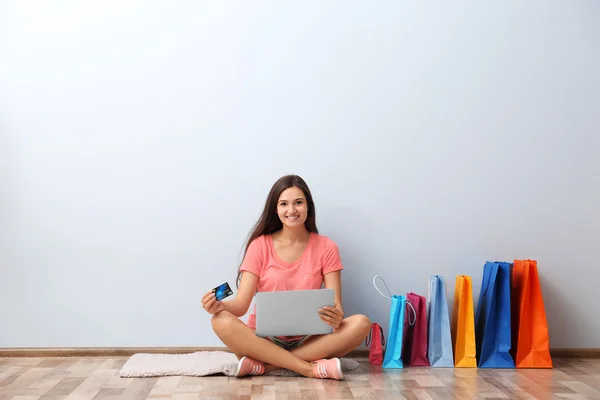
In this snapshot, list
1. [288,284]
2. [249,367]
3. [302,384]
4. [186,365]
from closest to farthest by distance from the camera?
[302,384], [249,367], [186,365], [288,284]

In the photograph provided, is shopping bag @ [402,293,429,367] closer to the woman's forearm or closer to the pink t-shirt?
the pink t-shirt

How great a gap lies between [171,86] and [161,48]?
185mm

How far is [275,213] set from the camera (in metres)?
3.37

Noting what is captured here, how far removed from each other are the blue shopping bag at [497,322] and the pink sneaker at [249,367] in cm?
101

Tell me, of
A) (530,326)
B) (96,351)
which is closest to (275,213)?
(96,351)

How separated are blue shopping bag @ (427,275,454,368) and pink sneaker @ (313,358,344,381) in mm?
541

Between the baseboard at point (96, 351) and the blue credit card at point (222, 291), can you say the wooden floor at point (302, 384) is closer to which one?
the baseboard at point (96, 351)

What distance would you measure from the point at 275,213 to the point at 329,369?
2.52 ft

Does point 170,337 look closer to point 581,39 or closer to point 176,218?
point 176,218

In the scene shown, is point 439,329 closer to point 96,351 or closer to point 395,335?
point 395,335

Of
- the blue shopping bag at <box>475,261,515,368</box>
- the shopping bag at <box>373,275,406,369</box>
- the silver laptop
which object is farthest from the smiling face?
the blue shopping bag at <box>475,261,515,368</box>

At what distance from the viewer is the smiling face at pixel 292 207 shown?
10.6 ft

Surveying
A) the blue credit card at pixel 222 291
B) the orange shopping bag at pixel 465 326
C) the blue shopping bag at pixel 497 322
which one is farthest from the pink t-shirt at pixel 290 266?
the blue shopping bag at pixel 497 322

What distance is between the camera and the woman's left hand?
2.99 metres
